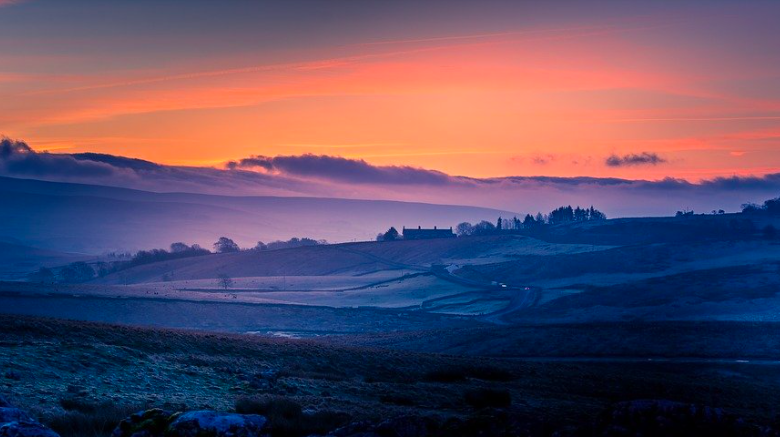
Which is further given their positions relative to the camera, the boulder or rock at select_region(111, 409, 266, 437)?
the boulder

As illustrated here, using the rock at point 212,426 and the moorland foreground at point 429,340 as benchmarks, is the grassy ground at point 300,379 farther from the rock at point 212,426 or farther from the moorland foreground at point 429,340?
the rock at point 212,426

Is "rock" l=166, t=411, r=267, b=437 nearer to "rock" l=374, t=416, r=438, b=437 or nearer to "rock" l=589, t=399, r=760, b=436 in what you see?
"rock" l=374, t=416, r=438, b=437


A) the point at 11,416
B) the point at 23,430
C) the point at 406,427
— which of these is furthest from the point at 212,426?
the point at 406,427

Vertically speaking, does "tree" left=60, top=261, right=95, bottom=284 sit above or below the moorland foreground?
below

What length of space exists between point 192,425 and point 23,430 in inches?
110

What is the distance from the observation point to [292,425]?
20422 millimetres

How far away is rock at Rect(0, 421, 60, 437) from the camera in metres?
14.3

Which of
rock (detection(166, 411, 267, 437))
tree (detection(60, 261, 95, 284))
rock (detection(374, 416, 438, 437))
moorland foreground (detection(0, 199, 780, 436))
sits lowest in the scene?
tree (detection(60, 261, 95, 284))

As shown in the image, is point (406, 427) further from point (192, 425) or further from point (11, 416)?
point (11, 416)

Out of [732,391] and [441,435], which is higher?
[441,435]

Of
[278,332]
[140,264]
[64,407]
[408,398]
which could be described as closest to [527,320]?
[278,332]

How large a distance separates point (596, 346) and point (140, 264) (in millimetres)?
149250

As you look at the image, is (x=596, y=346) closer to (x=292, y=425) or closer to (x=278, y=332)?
(x=278, y=332)

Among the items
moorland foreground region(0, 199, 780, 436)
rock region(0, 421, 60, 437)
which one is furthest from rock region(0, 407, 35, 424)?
moorland foreground region(0, 199, 780, 436)
